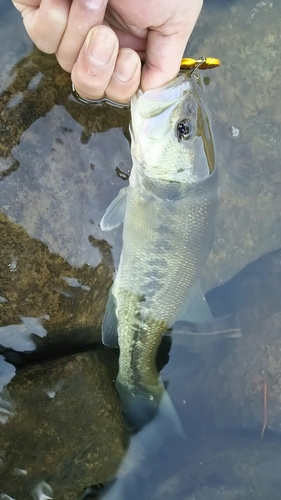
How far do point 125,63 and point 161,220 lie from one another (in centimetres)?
85

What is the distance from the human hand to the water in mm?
506

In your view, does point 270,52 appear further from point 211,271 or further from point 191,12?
point 211,271

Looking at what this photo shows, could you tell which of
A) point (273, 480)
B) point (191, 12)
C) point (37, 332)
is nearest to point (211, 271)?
point (37, 332)

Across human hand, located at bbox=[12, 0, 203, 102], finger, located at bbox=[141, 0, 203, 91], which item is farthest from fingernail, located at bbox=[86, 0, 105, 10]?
finger, located at bbox=[141, 0, 203, 91]

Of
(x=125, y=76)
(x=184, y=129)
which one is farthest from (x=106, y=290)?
(x=125, y=76)

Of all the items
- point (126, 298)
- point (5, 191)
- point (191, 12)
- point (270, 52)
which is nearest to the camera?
point (191, 12)

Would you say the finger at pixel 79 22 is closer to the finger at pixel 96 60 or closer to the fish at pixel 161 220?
the finger at pixel 96 60

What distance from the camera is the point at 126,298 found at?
264cm

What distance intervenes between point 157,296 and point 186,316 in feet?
0.98

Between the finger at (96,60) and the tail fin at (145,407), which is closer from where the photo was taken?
the finger at (96,60)

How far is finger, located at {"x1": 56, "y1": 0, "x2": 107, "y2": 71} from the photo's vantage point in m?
1.70

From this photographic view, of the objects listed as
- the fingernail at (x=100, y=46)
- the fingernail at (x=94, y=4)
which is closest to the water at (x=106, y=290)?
the fingernail at (x=100, y=46)

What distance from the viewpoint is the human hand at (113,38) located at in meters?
1.78

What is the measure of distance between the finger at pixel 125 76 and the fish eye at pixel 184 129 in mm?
303
